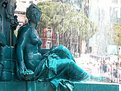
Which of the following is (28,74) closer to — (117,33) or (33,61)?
(33,61)

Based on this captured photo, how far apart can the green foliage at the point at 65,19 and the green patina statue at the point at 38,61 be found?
37105mm

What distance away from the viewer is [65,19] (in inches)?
1876

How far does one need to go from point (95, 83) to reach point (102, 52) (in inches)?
1330

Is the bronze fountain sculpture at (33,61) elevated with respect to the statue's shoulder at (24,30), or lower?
lower

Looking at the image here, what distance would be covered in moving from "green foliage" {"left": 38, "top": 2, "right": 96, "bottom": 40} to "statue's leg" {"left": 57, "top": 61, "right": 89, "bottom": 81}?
37.2 meters

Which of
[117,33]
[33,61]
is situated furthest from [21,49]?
[117,33]

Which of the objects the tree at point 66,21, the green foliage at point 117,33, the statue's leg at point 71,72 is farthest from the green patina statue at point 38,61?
the green foliage at point 117,33

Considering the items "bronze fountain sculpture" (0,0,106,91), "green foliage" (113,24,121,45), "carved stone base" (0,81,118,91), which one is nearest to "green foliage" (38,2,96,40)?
"green foliage" (113,24,121,45)

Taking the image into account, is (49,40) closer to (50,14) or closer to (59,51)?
(50,14)

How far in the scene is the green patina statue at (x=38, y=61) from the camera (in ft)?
28.4

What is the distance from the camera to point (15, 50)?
8859mm

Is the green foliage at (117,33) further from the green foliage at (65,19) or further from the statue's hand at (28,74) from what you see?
the statue's hand at (28,74)

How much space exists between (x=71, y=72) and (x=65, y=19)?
1533 inches

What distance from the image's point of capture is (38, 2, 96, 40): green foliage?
46656mm
